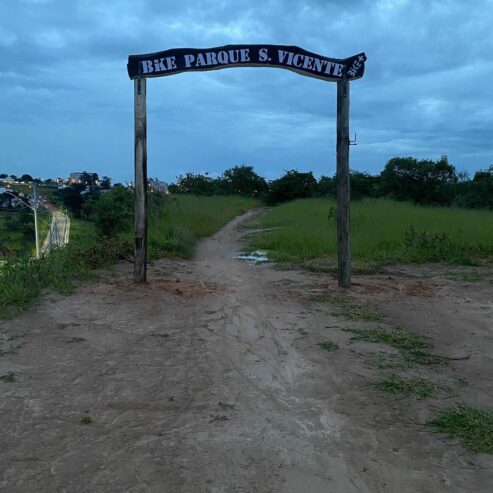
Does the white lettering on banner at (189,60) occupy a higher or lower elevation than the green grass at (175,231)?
higher

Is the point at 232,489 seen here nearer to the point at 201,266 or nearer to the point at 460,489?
the point at 460,489

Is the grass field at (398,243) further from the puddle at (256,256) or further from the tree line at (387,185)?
the tree line at (387,185)

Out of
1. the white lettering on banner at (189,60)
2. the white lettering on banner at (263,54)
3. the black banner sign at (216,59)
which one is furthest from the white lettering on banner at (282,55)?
the white lettering on banner at (189,60)

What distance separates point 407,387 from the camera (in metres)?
3.78

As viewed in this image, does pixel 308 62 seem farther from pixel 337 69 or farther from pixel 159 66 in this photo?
pixel 159 66

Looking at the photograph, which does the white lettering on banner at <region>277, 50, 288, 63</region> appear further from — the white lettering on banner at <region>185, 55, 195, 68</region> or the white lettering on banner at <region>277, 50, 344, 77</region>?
the white lettering on banner at <region>185, 55, 195, 68</region>

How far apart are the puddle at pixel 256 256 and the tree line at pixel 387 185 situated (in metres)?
21.2

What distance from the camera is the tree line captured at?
33.2 meters

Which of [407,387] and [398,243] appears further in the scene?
[398,243]

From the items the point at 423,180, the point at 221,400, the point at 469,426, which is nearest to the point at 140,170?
the point at 221,400

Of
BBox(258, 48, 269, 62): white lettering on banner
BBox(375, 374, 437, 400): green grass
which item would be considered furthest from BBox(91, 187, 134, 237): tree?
BBox(375, 374, 437, 400): green grass

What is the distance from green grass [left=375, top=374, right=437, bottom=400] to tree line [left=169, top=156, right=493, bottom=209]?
90.7 feet

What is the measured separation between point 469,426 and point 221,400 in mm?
1560

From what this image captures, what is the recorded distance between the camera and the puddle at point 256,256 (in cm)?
1073
